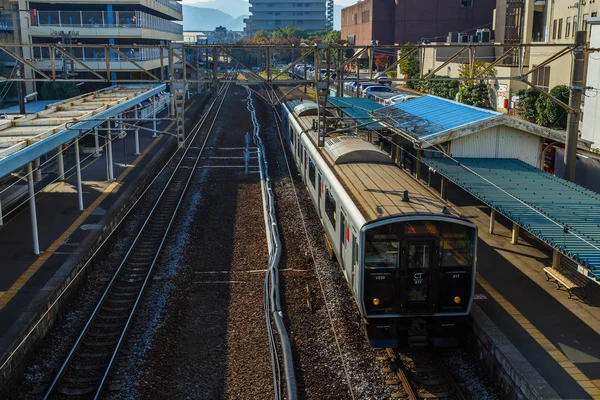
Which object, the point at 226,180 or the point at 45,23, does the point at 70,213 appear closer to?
the point at 226,180

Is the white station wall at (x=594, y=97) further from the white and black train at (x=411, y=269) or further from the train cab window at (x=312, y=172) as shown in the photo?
the white and black train at (x=411, y=269)

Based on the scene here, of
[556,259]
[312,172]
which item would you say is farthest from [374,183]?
[312,172]

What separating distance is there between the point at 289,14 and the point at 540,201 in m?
166

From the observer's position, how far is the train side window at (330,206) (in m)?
12.0

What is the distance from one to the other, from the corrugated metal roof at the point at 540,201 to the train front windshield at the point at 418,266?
5.07 ft

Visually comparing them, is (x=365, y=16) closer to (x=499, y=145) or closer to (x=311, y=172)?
(x=499, y=145)

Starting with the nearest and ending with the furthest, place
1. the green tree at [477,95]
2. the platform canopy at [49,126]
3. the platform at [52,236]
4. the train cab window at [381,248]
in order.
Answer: the train cab window at [381,248] < the platform at [52,236] < the platform canopy at [49,126] < the green tree at [477,95]

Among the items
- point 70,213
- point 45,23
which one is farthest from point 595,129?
point 45,23

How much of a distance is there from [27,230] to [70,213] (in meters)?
1.62

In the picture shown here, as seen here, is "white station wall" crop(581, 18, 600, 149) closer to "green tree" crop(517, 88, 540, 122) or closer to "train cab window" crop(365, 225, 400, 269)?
"green tree" crop(517, 88, 540, 122)

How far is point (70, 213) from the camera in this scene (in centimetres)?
1667

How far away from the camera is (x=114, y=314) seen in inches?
437

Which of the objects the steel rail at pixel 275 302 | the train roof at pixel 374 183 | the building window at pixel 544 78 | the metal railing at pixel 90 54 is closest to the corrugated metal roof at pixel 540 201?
the train roof at pixel 374 183

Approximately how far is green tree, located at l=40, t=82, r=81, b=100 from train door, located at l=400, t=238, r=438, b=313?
2983 cm
